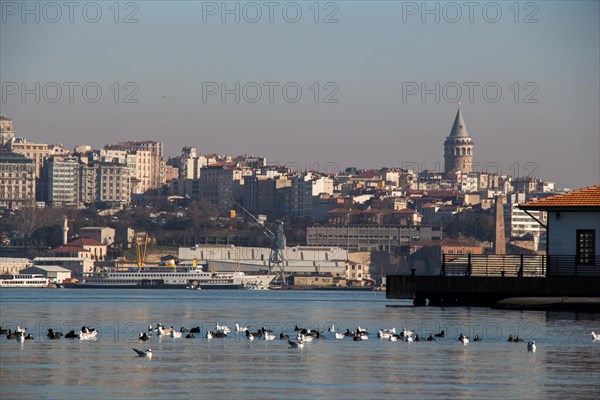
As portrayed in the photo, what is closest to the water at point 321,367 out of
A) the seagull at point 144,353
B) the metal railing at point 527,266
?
the seagull at point 144,353

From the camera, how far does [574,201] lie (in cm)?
4962

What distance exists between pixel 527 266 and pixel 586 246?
4922 mm

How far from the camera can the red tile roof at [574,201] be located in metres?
49.2

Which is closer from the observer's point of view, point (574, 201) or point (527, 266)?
point (574, 201)

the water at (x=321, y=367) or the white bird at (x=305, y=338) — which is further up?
the white bird at (x=305, y=338)

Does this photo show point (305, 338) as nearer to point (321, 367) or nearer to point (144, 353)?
point (144, 353)

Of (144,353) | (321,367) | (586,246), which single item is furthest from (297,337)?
(586,246)

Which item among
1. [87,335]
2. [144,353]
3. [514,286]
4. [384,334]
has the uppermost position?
[514,286]

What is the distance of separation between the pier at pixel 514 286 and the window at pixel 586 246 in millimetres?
254

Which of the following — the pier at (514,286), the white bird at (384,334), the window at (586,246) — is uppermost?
the window at (586,246)

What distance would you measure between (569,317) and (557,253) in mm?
5512

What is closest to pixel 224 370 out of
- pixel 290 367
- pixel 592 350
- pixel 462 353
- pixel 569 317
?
pixel 290 367

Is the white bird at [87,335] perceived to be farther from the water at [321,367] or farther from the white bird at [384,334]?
the white bird at [384,334]

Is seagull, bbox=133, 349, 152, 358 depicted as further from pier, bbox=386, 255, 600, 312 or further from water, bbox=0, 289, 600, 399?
pier, bbox=386, 255, 600, 312
